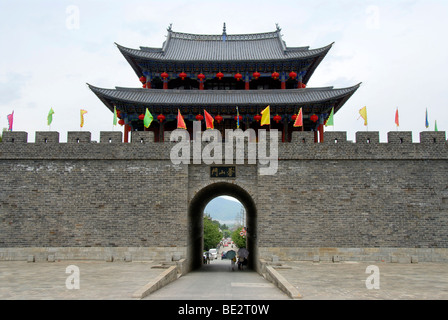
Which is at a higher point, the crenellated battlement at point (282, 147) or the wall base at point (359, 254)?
the crenellated battlement at point (282, 147)

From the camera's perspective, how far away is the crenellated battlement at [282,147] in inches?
509

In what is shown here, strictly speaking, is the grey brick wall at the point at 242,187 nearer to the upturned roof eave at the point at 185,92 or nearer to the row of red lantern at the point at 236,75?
the upturned roof eave at the point at 185,92

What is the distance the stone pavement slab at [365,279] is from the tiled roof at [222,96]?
7171mm

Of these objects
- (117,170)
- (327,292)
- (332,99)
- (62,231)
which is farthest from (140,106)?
(327,292)

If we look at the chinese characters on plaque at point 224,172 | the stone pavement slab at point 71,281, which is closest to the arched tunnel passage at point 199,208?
the chinese characters on plaque at point 224,172

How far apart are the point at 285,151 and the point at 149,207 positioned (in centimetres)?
533

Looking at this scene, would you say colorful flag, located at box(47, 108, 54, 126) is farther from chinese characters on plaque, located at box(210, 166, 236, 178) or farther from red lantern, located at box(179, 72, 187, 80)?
chinese characters on plaque, located at box(210, 166, 236, 178)

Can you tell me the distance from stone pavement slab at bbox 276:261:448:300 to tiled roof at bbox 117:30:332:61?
9874 millimetres

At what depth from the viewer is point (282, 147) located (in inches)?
512

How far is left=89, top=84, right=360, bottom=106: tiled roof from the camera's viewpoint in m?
15.3

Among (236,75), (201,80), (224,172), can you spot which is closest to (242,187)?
(224,172)

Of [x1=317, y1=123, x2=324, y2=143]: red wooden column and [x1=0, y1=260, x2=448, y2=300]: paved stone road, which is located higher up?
[x1=317, y1=123, x2=324, y2=143]: red wooden column

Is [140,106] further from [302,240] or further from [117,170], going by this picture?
[302,240]

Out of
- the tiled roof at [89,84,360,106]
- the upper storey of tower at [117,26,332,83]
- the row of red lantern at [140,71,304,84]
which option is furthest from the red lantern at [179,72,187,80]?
the tiled roof at [89,84,360,106]
